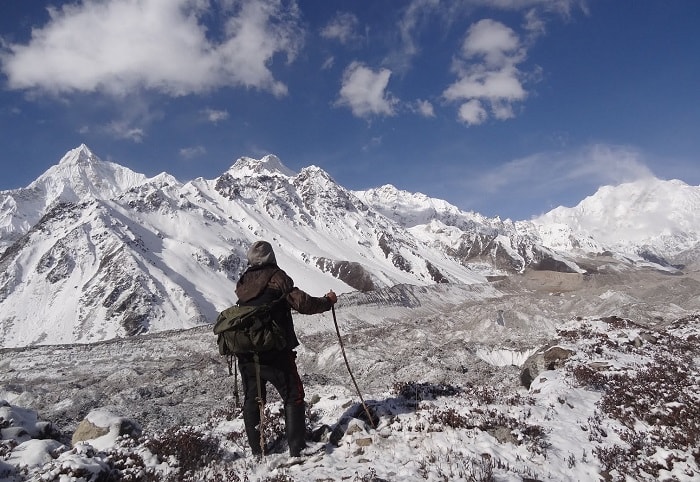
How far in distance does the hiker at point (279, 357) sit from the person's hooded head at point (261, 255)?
0.04 metres

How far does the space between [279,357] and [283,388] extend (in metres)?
0.49

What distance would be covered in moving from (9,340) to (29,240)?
1743 inches

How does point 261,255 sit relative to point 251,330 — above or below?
above

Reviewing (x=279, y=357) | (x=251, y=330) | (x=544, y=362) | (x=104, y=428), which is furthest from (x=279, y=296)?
(x=544, y=362)

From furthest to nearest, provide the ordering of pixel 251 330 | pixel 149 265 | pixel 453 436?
pixel 149 265 → pixel 453 436 → pixel 251 330

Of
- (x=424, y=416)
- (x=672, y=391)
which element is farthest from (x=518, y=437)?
(x=672, y=391)

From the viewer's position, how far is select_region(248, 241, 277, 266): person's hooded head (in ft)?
25.5

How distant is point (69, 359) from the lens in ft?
193

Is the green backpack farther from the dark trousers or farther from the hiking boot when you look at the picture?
the hiking boot

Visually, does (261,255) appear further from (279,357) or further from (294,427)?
(294,427)

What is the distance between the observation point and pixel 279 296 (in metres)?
7.50

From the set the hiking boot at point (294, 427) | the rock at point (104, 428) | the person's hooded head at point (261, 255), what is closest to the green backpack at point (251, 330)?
the person's hooded head at point (261, 255)

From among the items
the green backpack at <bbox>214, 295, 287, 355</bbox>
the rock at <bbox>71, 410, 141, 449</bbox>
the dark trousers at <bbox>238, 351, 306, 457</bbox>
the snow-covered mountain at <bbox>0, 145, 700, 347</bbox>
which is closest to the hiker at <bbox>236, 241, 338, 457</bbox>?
the dark trousers at <bbox>238, 351, 306, 457</bbox>

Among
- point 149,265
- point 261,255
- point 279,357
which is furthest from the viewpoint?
point 149,265
